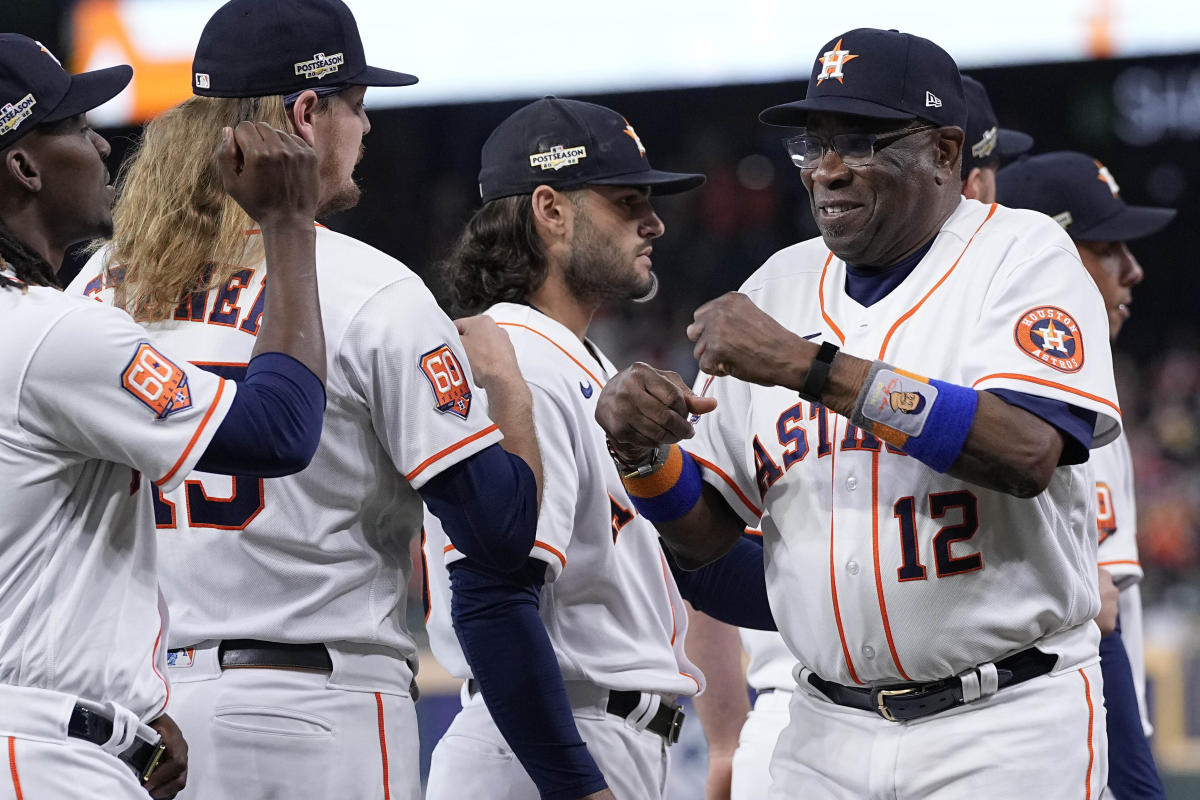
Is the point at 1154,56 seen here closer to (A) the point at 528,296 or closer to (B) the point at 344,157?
(A) the point at 528,296

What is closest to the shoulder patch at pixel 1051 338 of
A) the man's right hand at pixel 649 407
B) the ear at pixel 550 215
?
the man's right hand at pixel 649 407

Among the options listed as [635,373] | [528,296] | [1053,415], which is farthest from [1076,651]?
[528,296]

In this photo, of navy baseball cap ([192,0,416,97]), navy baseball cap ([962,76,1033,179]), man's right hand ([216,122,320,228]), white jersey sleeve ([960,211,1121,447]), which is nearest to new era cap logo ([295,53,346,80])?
navy baseball cap ([192,0,416,97])

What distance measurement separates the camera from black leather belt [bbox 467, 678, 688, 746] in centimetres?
330

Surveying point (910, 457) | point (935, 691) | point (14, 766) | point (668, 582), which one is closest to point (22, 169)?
point (14, 766)

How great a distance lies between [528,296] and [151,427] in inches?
61.6

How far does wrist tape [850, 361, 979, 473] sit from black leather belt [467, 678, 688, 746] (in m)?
1.03

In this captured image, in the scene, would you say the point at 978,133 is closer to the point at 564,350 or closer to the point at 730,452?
the point at 564,350

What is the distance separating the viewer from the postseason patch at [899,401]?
2.56m

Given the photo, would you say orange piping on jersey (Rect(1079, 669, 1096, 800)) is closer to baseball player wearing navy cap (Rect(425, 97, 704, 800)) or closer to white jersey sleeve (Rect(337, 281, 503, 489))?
baseball player wearing navy cap (Rect(425, 97, 704, 800))

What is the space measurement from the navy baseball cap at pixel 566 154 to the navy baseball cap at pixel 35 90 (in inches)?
54.4

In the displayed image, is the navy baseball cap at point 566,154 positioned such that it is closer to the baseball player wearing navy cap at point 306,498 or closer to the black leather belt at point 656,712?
the baseball player wearing navy cap at point 306,498

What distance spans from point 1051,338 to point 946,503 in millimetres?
362

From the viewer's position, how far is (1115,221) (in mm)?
4715
